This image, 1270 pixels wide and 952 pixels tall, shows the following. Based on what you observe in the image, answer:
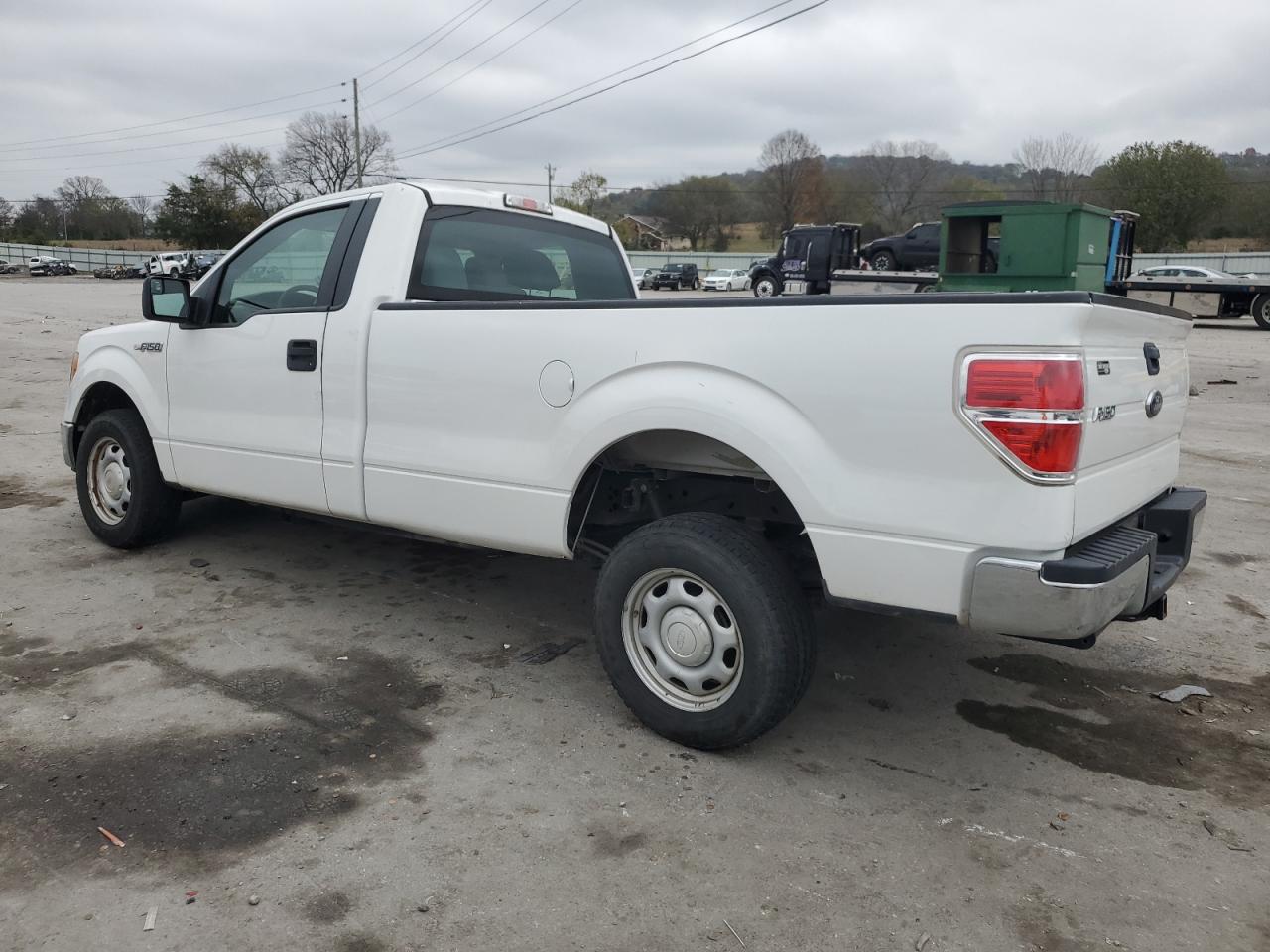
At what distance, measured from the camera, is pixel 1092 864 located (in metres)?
2.84

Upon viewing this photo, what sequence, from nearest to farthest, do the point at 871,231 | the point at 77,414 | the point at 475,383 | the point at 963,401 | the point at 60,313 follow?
the point at 963,401 < the point at 475,383 < the point at 77,414 < the point at 60,313 < the point at 871,231

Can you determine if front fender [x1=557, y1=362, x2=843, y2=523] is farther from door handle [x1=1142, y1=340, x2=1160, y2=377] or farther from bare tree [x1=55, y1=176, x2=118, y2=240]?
bare tree [x1=55, y1=176, x2=118, y2=240]

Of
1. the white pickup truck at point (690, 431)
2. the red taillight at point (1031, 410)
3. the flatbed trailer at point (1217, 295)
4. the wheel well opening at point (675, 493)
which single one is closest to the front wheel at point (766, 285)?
the flatbed trailer at point (1217, 295)

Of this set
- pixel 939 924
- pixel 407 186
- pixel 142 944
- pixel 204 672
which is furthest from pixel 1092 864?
pixel 407 186

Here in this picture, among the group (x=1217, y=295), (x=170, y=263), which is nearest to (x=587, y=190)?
(x=170, y=263)

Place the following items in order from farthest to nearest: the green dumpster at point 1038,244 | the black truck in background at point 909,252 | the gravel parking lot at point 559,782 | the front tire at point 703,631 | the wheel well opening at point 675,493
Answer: the black truck in background at point 909,252
the green dumpster at point 1038,244
the wheel well opening at point 675,493
the front tire at point 703,631
the gravel parking lot at point 559,782

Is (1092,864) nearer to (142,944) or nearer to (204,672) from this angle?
(142,944)

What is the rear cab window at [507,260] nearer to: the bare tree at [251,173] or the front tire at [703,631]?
the front tire at [703,631]

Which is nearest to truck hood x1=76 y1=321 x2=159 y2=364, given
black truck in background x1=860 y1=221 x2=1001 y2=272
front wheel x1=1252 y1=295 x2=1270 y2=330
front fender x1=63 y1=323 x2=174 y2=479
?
front fender x1=63 y1=323 x2=174 y2=479

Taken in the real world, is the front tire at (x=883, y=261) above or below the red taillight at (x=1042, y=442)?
above

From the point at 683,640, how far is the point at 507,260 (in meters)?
2.31

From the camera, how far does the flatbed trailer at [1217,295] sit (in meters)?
24.0

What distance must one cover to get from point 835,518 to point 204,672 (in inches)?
106

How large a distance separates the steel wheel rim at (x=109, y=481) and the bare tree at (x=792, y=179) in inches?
2959
